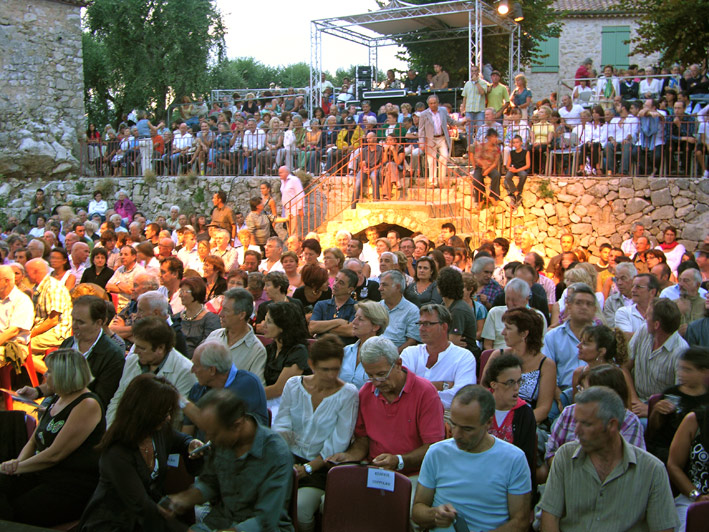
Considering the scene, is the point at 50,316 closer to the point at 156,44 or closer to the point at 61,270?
the point at 61,270

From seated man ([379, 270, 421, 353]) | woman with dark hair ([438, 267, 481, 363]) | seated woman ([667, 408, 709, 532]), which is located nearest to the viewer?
seated woman ([667, 408, 709, 532])

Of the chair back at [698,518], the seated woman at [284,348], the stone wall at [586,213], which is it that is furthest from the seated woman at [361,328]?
the stone wall at [586,213]

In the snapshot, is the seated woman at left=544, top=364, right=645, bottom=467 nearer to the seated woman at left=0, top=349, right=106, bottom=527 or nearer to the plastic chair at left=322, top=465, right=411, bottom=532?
the plastic chair at left=322, top=465, right=411, bottom=532

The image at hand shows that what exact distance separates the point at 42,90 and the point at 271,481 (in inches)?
689

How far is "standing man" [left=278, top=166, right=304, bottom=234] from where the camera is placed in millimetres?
12070

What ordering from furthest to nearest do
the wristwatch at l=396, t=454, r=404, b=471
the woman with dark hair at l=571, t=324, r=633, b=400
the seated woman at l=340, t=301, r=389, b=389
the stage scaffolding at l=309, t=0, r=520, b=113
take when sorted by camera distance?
the stage scaffolding at l=309, t=0, r=520, b=113
the seated woman at l=340, t=301, r=389, b=389
the woman with dark hair at l=571, t=324, r=633, b=400
the wristwatch at l=396, t=454, r=404, b=471

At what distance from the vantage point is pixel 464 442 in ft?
10.5

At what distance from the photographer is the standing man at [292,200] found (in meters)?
12.1

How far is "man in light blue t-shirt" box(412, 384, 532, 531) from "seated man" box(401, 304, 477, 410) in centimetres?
116

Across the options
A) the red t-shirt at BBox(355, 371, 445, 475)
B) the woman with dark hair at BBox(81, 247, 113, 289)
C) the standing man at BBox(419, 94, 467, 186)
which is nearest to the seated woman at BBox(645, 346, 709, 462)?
the red t-shirt at BBox(355, 371, 445, 475)

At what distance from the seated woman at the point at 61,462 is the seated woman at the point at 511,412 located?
85.3 inches

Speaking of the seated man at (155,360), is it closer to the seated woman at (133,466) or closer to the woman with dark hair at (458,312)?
the seated woman at (133,466)

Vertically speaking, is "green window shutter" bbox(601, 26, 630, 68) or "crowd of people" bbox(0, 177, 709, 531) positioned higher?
"green window shutter" bbox(601, 26, 630, 68)

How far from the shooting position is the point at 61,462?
3648 mm
